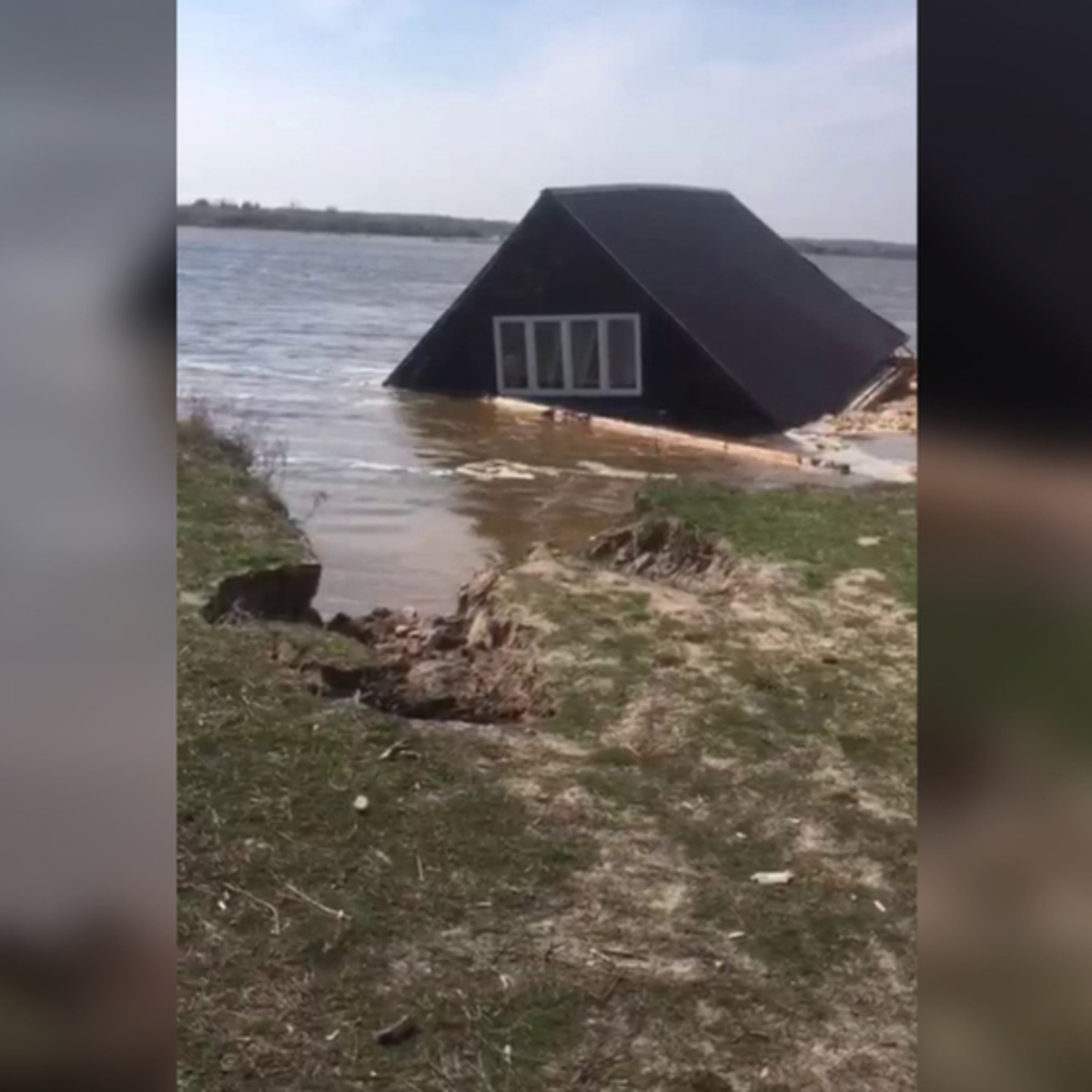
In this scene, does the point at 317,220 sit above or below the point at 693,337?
above

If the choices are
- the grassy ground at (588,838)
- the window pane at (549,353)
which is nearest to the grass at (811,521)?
the grassy ground at (588,838)

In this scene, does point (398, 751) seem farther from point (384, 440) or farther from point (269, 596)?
point (384, 440)

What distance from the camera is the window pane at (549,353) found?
6.06 feet

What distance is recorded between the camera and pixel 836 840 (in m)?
1.71

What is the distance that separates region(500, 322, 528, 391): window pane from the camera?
1851 millimetres

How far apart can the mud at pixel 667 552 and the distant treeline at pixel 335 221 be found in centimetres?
45

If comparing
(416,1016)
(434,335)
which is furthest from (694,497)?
(416,1016)

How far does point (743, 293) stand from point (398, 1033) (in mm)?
1088

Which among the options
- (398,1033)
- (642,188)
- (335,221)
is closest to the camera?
(398,1033)

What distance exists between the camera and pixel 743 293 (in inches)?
72.0

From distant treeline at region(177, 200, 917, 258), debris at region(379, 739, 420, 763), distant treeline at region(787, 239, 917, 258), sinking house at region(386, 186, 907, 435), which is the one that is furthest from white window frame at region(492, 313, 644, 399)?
debris at region(379, 739, 420, 763)
